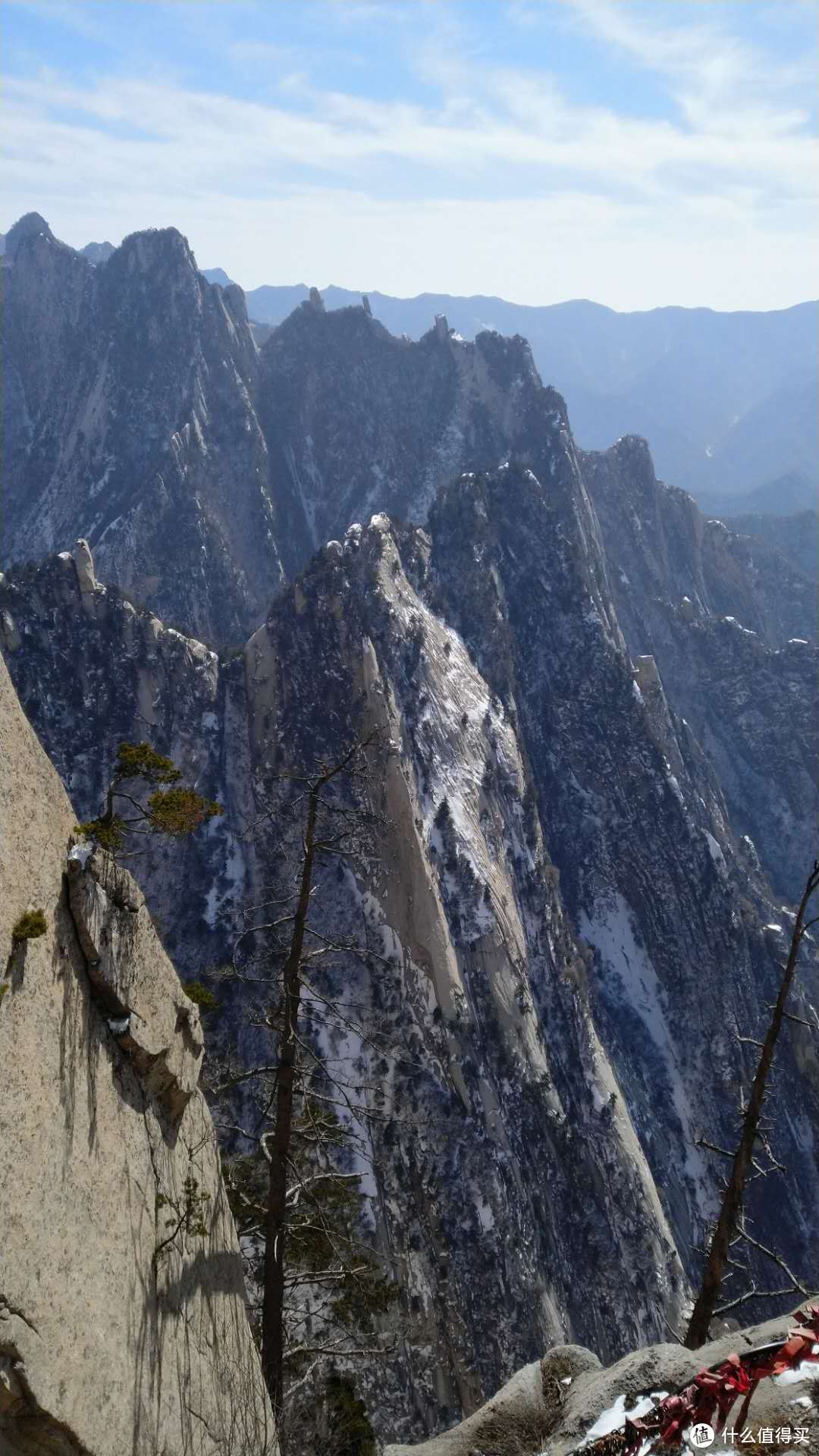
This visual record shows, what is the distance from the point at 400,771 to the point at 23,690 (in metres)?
19.3

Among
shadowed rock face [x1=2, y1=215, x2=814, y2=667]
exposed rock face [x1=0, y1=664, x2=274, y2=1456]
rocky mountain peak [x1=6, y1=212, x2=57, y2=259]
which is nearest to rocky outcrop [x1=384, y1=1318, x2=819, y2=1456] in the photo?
exposed rock face [x1=0, y1=664, x2=274, y2=1456]

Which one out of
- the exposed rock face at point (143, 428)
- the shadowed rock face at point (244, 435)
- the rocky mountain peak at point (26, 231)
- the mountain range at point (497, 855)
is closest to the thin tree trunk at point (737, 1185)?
the mountain range at point (497, 855)

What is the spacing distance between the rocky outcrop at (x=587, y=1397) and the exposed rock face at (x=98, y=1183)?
10.1ft

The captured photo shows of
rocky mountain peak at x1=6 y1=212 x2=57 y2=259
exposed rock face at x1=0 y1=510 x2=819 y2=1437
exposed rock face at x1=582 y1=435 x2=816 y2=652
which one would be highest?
rocky mountain peak at x1=6 y1=212 x2=57 y2=259

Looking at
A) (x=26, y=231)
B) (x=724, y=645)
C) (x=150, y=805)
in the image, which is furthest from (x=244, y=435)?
(x=150, y=805)

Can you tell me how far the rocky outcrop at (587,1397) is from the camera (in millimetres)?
9328

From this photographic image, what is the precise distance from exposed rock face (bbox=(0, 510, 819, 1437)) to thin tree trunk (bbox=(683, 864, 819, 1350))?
48.9ft

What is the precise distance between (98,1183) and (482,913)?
112 feet

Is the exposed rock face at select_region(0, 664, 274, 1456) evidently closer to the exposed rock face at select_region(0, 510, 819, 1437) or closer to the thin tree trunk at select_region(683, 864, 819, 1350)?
the thin tree trunk at select_region(683, 864, 819, 1350)

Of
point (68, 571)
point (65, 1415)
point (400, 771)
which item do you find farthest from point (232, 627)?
point (65, 1415)

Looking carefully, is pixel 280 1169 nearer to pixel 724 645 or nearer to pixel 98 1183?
pixel 98 1183

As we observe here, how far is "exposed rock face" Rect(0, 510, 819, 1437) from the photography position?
3462 centimetres

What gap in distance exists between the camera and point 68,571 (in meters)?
47.3

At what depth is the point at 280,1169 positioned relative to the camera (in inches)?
520
